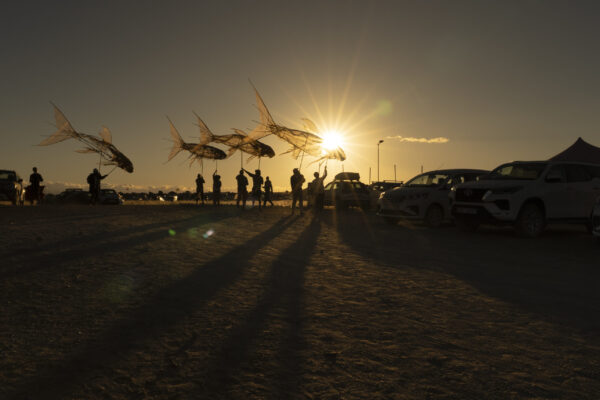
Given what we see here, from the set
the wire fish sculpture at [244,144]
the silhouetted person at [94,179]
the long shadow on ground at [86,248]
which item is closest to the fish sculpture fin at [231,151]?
the wire fish sculpture at [244,144]

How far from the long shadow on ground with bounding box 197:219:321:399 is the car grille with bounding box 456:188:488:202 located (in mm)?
6665

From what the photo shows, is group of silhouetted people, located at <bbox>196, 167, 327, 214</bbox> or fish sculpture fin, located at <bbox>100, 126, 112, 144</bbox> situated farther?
fish sculpture fin, located at <bbox>100, 126, 112, 144</bbox>

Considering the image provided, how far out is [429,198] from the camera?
509 inches

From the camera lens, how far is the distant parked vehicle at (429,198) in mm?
12922

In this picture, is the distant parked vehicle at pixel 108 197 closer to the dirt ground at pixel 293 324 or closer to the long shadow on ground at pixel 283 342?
the dirt ground at pixel 293 324

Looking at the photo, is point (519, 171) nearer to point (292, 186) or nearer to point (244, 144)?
point (292, 186)

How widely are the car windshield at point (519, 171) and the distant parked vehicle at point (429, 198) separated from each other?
108cm

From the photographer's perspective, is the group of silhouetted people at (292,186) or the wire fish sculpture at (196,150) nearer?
the group of silhouetted people at (292,186)

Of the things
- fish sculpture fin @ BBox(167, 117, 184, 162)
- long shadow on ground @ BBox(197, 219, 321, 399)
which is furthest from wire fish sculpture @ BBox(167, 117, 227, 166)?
long shadow on ground @ BBox(197, 219, 321, 399)

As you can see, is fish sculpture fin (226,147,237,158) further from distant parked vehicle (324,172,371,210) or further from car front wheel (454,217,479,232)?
car front wheel (454,217,479,232)

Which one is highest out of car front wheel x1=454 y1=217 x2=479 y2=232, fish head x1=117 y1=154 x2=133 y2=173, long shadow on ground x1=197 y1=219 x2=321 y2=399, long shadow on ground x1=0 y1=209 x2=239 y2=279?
fish head x1=117 y1=154 x2=133 y2=173

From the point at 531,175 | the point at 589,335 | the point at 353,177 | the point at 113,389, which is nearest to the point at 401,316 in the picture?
the point at 589,335

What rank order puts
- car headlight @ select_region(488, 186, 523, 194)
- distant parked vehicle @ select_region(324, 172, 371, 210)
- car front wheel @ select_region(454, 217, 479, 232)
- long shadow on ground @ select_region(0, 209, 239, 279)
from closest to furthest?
long shadow on ground @ select_region(0, 209, 239, 279) < car headlight @ select_region(488, 186, 523, 194) < car front wheel @ select_region(454, 217, 479, 232) < distant parked vehicle @ select_region(324, 172, 371, 210)

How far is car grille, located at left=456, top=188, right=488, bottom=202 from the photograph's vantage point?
10938 mm
